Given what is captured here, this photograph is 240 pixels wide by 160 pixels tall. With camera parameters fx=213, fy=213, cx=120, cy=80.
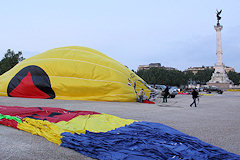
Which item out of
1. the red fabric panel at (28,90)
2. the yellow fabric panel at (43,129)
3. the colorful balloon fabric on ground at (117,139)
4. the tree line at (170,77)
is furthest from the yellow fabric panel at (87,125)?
the tree line at (170,77)

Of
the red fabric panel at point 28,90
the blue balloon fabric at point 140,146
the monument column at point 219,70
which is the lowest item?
the blue balloon fabric at point 140,146

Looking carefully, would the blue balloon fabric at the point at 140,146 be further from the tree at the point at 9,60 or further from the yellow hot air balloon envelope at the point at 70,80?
the tree at the point at 9,60

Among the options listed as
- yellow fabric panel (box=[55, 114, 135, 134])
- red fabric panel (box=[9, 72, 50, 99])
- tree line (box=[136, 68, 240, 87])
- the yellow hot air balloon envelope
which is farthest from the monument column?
yellow fabric panel (box=[55, 114, 135, 134])

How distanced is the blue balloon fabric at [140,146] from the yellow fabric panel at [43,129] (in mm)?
168

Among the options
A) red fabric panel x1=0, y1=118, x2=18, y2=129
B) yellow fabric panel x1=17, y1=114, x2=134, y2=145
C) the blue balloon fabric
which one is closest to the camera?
the blue balloon fabric

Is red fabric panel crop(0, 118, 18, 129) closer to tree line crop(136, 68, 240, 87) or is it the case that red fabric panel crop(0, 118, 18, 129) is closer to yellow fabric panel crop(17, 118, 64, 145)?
yellow fabric panel crop(17, 118, 64, 145)

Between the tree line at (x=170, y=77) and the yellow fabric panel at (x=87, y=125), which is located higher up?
the tree line at (x=170, y=77)

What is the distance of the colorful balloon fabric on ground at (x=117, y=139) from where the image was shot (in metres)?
3.40

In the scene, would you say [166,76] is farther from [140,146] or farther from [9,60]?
[140,146]

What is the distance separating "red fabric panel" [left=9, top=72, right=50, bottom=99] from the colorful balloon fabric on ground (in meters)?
7.07

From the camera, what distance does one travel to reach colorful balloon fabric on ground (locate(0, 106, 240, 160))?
11.1 ft

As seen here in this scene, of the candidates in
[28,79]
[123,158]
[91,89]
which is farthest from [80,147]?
[28,79]

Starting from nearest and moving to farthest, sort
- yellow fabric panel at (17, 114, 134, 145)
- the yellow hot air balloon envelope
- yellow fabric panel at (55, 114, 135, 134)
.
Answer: yellow fabric panel at (17, 114, 134, 145) → yellow fabric panel at (55, 114, 135, 134) → the yellow hot air balloon envelope

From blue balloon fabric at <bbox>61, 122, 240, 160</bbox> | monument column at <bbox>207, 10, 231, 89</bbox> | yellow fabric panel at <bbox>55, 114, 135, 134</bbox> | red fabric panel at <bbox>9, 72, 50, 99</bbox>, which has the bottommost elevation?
blue balloon fabric at <bbox>61, 122, 240, 160</bbox>
